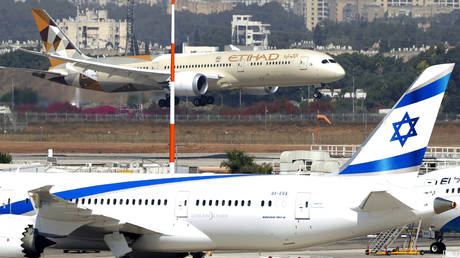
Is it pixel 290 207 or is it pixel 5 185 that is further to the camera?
pixel 5 185

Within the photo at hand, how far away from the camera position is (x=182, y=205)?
35.9m

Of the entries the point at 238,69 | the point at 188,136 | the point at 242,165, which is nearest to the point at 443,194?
the point at 242,165

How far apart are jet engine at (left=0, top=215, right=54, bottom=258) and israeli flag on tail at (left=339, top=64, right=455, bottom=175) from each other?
11.1 meters

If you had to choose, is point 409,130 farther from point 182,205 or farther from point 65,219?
point 65,219

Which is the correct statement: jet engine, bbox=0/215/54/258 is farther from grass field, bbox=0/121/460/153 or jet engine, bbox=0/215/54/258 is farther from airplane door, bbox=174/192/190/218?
grass field, bbox=0/121/460/153

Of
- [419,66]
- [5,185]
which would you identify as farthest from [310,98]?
[5,185]

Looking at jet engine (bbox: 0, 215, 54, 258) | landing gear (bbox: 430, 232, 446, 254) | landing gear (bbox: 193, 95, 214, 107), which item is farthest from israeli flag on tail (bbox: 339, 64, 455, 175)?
landing gear (bbox: 193, 95, 214, 107)

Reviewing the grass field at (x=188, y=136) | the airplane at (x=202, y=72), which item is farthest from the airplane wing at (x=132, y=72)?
the grass field at (x=188, y=136)

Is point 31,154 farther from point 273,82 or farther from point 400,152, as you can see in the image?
point 400,152

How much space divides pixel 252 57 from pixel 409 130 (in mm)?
63065

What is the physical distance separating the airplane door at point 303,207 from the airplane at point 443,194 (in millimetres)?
14331

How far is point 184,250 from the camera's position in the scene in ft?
119

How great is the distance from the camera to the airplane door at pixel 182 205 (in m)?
35.9

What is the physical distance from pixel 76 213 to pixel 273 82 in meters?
63.9
